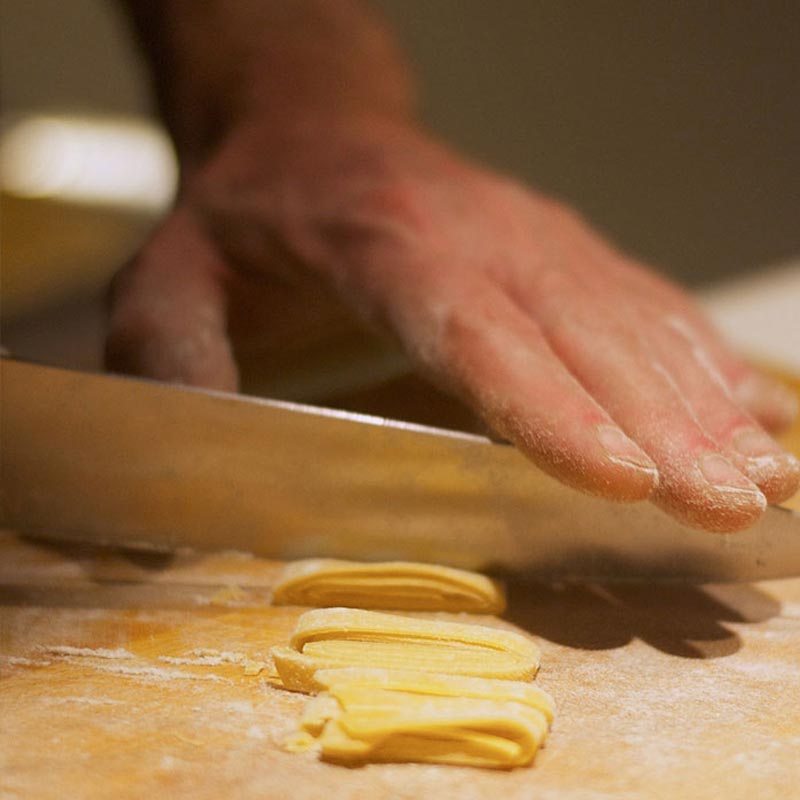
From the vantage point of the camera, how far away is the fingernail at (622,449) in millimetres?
969

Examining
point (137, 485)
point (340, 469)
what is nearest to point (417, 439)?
point (340, 469)

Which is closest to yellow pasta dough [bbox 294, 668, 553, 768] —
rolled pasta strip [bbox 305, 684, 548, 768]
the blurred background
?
rolled pasta strip [bbox 305, 684, 548, 768]

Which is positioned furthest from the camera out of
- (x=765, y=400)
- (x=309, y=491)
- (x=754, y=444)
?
(x=765, y=400)

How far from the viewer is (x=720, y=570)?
45.3 inches

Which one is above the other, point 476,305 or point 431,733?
point 476,305

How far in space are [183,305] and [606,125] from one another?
2142mm

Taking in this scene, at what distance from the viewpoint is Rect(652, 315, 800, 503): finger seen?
101cm

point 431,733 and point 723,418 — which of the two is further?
point 723,418

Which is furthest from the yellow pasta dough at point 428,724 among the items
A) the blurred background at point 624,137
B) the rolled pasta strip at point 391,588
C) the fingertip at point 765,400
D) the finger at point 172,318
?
the blurred background at point 624,137

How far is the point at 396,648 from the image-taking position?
0.96m

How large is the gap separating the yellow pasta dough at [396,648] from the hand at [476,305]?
0.19m

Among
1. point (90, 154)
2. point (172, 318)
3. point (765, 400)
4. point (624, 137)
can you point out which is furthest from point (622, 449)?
point (90, 154)

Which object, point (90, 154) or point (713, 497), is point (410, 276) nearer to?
point (713, 497)

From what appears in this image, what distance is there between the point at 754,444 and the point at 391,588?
1.46 ft
